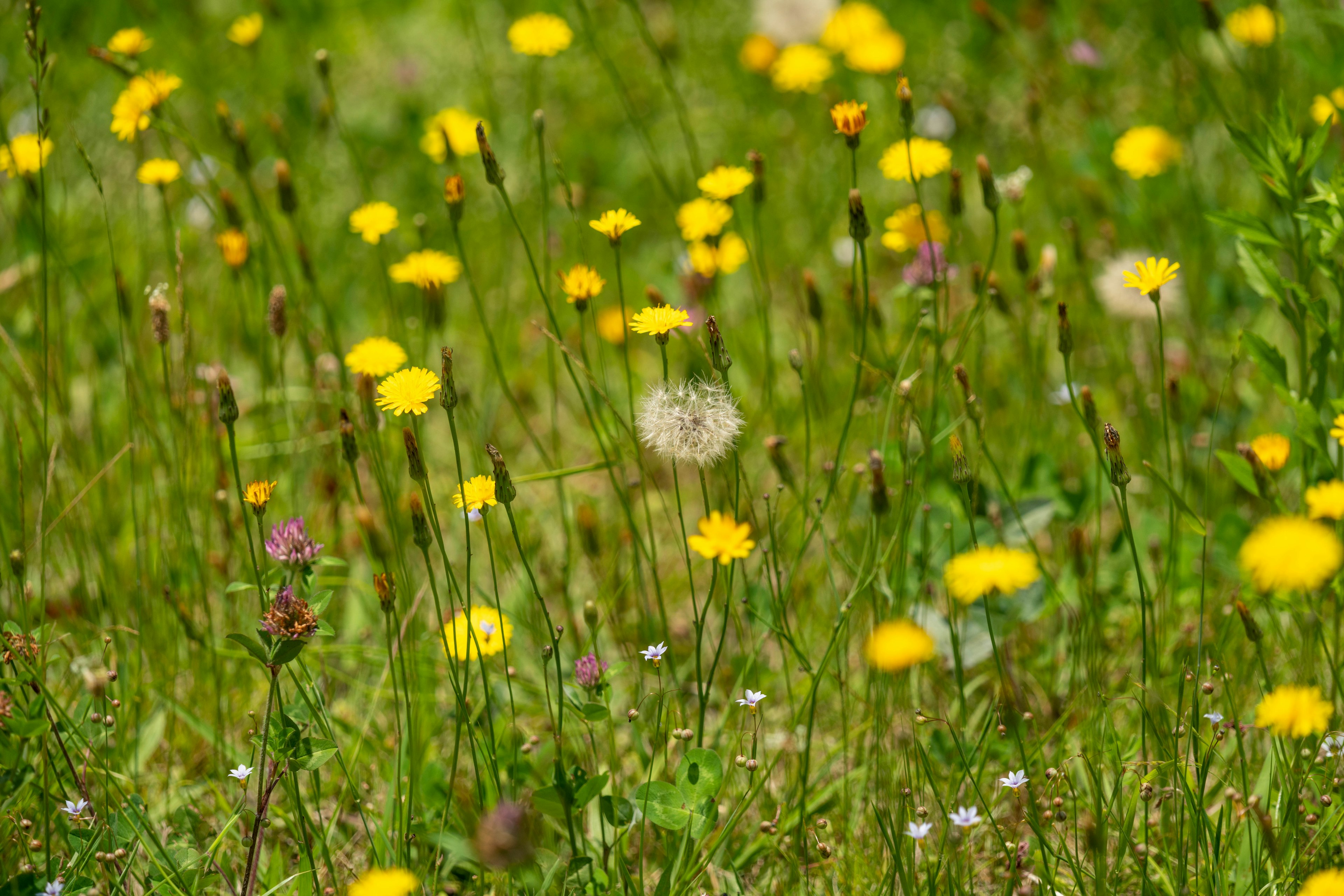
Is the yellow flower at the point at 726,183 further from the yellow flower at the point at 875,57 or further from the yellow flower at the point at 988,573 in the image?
the yellow flower at the point at 988,573

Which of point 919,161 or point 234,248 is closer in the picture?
point 919,161

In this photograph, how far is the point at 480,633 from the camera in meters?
1.70

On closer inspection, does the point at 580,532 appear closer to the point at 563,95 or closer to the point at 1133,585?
the point at 1133,585

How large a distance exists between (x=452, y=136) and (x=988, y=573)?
1956 millimetres

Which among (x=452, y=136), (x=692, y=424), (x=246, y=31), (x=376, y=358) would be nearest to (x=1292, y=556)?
(x=692, y=424)

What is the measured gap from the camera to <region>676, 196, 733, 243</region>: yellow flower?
208 cm

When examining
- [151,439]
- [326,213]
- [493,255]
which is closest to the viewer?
[151,439]

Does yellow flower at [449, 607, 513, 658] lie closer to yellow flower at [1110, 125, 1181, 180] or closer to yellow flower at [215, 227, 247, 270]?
yellow flower at [215, 227, 247, 270]

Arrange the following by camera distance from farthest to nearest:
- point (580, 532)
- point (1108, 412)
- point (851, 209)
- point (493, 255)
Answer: point (493, 255)
point (1108, 412)
point (580, 532)
point (851, 209)

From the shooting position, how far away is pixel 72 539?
218 cm

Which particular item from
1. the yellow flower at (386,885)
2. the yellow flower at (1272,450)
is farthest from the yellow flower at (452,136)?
the yellow flower at (1272,450)

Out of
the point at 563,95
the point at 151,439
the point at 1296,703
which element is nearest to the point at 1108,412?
the point at 1296,703

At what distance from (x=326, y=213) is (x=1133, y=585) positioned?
286 cm

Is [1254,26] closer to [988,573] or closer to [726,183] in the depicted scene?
[726,183]
